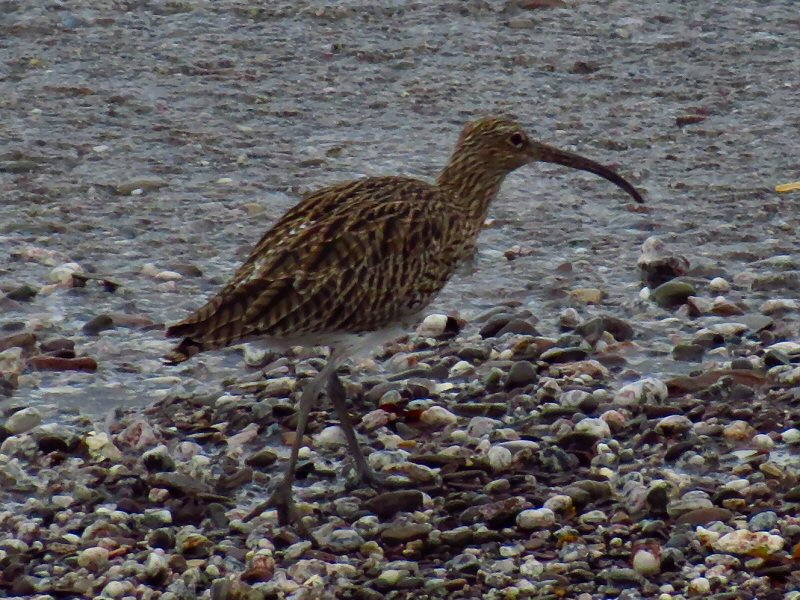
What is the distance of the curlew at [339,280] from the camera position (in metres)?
8.00

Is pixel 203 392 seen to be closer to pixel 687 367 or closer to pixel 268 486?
pixel 268 486

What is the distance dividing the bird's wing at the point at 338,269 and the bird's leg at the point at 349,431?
1.21 ft

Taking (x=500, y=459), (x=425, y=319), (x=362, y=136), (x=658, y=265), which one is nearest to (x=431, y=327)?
(x=425, y=319)

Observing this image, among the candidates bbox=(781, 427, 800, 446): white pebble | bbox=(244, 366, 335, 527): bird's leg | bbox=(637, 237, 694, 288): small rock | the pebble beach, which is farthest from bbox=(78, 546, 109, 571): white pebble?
bbox=(637, 237, 694, 288): small rock

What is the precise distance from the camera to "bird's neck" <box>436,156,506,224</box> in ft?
31.0

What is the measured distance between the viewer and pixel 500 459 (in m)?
8.25

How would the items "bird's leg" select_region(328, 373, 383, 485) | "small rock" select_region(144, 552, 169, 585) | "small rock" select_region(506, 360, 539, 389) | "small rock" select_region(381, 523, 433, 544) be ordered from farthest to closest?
"small rock" select_region(506, 360, 539, 389), "bird's leg" select_region(328, 373, 383, 485), "small rock" select_region(381, 523, 433, 544), "small rock" select_region(144, 552, 169, 585)

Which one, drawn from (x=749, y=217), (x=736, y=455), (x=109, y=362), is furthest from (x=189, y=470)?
(x=749, y=217)

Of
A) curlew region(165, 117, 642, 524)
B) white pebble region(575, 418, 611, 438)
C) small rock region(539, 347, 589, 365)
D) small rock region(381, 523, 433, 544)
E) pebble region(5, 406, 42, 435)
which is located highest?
curlew region(165, 117, 642, 524)

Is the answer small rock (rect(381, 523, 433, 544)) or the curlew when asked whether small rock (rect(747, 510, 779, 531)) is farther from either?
the curlew

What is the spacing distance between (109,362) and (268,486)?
191 centimetres

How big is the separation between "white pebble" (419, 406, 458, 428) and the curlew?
1.57 feet

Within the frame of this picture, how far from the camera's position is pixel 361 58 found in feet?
49.1

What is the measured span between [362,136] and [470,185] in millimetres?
3955
